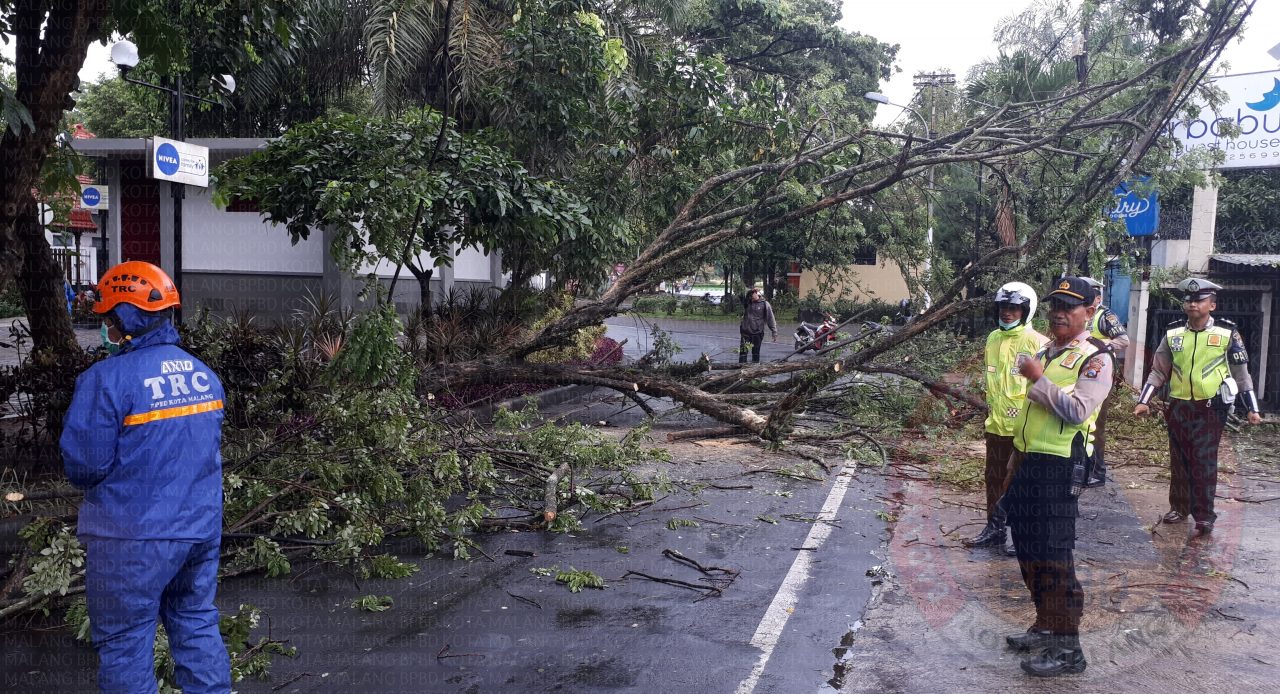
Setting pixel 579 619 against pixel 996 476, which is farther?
pixel 996 476

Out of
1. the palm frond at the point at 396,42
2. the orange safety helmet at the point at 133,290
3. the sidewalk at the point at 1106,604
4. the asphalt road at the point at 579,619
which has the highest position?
the palm frond at the point at 396,42

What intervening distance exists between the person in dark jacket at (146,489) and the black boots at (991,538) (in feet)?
16.5

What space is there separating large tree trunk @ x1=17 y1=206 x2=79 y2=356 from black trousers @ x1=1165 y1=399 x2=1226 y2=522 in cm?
851

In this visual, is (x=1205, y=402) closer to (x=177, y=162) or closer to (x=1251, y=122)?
(x=1251, y=122)

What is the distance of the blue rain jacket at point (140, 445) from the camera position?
340cm

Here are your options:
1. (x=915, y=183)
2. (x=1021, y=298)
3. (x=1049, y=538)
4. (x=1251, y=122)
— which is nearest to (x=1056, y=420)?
(x=1049, y=538)

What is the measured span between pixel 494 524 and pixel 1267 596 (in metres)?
4.99

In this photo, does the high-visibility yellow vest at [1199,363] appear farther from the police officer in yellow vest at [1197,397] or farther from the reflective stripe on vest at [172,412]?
the reflective stripe on vest at [172,412]

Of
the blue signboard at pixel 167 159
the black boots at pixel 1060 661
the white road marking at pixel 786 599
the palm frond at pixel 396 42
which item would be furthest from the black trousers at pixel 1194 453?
the palm frond at pixel 396 42

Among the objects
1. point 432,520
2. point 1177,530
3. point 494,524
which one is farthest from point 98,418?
point 1177,530

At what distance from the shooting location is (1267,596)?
5.60m

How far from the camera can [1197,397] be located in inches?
281

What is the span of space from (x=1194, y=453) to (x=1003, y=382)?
76.1 inches

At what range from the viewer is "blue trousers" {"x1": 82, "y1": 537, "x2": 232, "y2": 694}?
3369 millimetres
